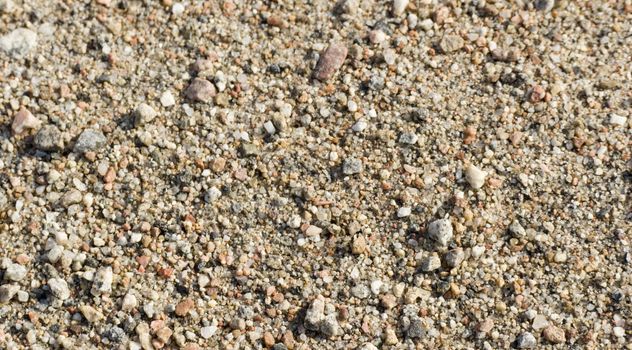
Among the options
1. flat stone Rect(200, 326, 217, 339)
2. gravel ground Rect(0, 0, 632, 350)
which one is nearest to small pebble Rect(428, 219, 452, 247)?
gravel ground Rect(0, 0, 632, 350)

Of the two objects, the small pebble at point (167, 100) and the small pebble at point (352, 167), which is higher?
the small pebble at point (167, 100)

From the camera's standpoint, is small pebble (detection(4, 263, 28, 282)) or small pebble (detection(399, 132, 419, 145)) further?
small pebble (detection(399, 132, 419, 145))

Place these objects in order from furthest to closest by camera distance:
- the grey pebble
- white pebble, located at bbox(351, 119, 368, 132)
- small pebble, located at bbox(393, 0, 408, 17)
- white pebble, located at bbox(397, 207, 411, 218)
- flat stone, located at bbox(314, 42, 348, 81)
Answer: small pebble, located at bbox(393, 0, 408, 17) → flat stone, located at bbox(314, 42, 348, 81) → white pebble, located at bbox(351, 119, 368, 132) → white pebble, located at bbox(397, 207, 411, 218) → the grey pebble

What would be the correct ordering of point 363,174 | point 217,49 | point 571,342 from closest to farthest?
point 571,342 → point 363,174 → point 217,49

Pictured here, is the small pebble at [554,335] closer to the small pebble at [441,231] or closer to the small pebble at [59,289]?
the small pebble at [441,231]

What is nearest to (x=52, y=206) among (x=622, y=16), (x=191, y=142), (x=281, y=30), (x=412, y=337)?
(x=191, y=142)

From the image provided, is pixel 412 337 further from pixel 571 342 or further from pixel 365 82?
pixel 365 82

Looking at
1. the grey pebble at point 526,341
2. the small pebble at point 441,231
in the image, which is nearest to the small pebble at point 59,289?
the small pebble at point 441,231

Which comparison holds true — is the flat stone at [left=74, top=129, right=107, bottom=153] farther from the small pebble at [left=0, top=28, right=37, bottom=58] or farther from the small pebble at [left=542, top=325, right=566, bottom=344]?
the small pebble at [left=542, top=325, right=566, bottom=344]
